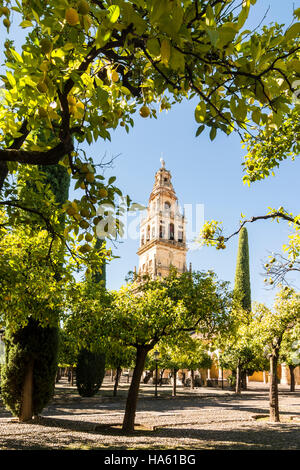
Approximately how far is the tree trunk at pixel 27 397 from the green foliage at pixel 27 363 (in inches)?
4.4

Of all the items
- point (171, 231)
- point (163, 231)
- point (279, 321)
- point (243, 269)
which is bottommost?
point (279, 321)

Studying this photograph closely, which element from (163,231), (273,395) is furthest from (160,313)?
(163,231)

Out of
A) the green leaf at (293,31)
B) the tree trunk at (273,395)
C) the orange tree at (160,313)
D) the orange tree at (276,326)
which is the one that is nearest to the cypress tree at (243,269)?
the tree trunk at (273,395)

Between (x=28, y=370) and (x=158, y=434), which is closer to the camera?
(x=158, y=434)

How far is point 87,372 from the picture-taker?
22.8 meters

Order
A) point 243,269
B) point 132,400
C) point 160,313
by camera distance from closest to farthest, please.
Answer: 1. point 160,313
2. point 132,400
3. point 243,269

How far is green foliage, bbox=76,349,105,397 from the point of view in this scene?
22844 millimetres

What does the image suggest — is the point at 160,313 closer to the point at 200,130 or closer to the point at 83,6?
the point at 200,130

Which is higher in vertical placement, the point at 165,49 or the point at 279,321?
the point at 165,49

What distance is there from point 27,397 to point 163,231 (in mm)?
49256

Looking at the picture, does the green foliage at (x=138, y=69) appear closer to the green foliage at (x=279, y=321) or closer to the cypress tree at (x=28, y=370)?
the cypress tree at (x=28, y=370)

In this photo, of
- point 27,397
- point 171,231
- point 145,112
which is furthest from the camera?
point 171,231
